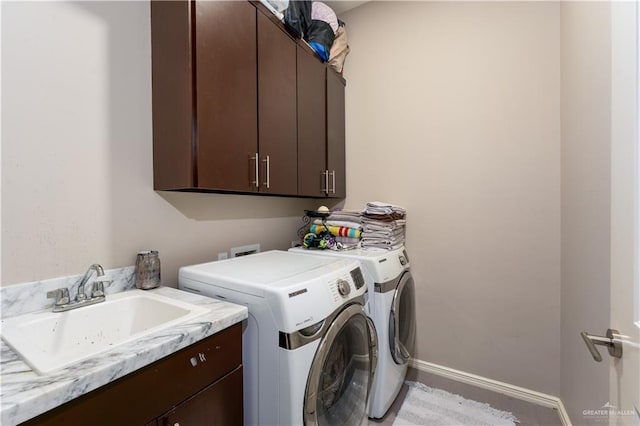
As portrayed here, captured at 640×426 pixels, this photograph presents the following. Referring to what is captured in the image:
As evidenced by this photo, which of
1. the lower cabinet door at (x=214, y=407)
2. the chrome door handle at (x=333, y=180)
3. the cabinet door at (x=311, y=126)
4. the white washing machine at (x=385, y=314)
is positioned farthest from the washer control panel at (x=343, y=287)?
the chrome door handle at (x=333, y=180)

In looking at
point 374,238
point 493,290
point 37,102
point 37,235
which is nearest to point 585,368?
point 493,290

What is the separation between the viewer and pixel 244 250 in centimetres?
188

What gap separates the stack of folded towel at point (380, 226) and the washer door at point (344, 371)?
648 mm

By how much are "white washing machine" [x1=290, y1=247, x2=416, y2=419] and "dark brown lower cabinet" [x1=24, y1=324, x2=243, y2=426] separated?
800mm

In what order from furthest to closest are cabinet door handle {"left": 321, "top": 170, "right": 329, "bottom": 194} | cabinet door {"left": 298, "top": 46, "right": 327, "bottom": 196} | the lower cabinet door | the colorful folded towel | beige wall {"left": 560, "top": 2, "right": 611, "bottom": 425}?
cabinet door handle {"left": 321, "top": 170, "right": 329, "bottom": 194}
the colorful folded towel
cabinet door {"left": 298, "top": 46, "right": 327, "bottom": 196}
beige wall {"left": 560, "top": 2, "right": 611, "bottom": 425}
the lower cabinet door

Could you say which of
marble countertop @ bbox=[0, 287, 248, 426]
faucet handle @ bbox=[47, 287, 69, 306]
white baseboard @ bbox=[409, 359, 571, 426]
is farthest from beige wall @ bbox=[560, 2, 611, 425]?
faucet handle @ bbox=[47, 287, 69, 306]

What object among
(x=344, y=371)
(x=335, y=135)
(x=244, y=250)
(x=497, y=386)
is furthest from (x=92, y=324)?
(x=497, y=386)

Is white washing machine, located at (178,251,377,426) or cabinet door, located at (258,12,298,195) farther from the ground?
cabinet door, located at (258,12,298,195)

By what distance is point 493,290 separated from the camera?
1879 millimetres

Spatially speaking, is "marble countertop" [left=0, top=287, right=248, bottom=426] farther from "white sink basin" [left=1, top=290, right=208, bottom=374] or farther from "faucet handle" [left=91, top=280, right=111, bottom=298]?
"faucet handle" [left=91, top=280, right=111, bottom=298]

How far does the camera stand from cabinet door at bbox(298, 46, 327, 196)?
187 cm

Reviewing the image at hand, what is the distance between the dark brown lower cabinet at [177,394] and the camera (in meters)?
0.63

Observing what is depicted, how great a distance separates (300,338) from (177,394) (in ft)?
1.30

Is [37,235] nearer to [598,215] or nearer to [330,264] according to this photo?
[330,264]
